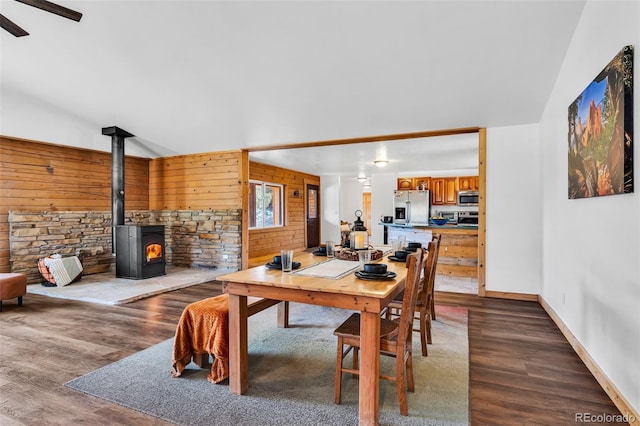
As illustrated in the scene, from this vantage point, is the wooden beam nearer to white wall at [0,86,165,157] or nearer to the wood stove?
the wood stove

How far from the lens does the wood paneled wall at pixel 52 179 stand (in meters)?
5.11

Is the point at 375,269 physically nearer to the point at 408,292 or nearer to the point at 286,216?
the point at 408,292

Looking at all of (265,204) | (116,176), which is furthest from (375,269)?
(265,204)

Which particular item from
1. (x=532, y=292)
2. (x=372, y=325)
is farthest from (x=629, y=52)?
(x=532, y=292)

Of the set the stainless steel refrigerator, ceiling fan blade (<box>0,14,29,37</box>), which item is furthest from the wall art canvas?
the stainless steel refrigerator

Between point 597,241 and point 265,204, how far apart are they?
22.9 ft

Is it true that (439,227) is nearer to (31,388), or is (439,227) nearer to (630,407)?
(630,407)

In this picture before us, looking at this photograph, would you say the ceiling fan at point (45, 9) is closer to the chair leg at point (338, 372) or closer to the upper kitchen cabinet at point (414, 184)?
the chair leg at point (338, 372)

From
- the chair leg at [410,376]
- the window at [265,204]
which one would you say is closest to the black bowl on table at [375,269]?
the chair leg at [410,376]

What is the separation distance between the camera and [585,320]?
2672 mm

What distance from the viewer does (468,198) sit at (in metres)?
8.87

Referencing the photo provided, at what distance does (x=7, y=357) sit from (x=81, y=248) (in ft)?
11.8

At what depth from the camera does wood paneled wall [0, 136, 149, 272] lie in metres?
5.11

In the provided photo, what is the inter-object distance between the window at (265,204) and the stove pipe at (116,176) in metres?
2.86
